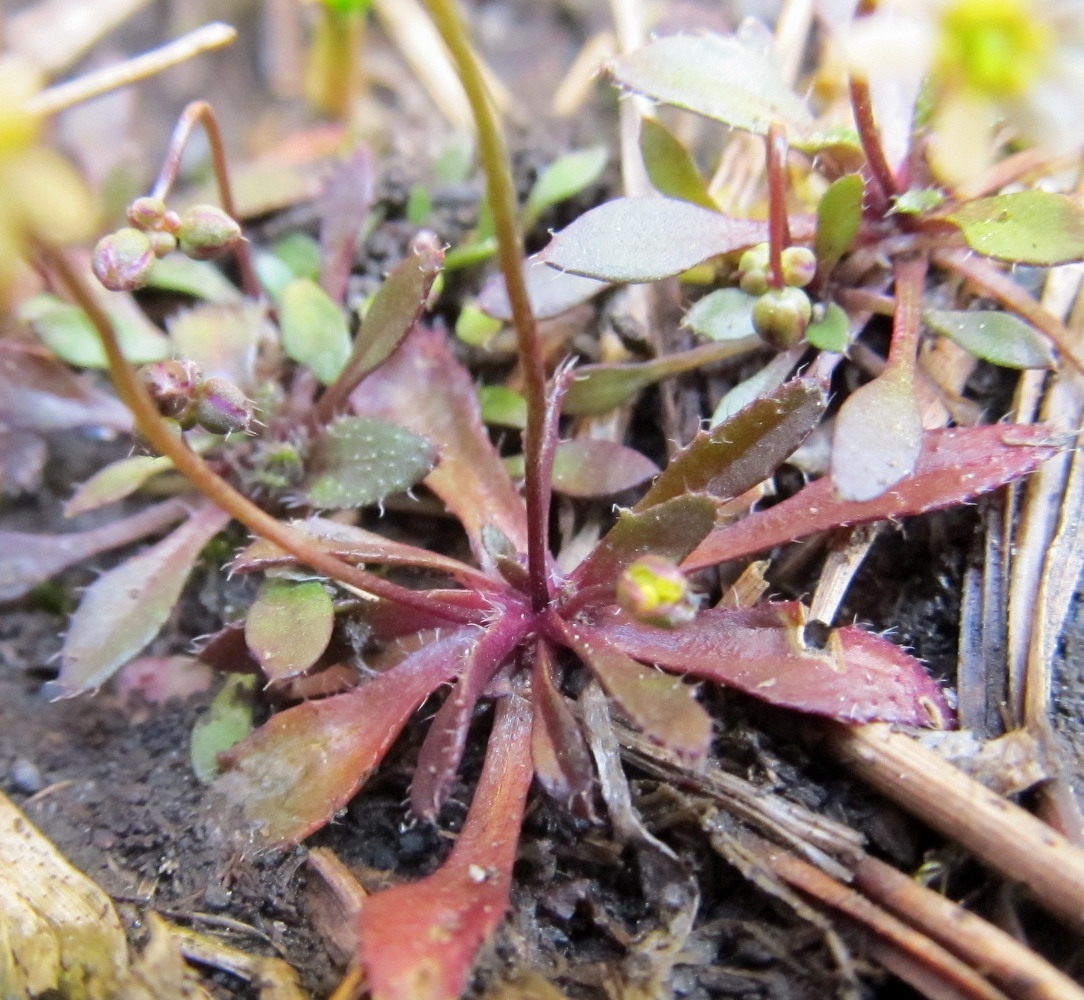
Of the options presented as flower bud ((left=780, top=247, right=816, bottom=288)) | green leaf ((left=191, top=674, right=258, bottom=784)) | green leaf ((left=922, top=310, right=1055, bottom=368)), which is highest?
flower bud ((left=780, top=247, right=816, bottom=288))

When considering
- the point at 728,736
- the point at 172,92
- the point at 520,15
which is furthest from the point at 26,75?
the point at 520,15

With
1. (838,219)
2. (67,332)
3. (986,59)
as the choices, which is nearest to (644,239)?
(838,219)

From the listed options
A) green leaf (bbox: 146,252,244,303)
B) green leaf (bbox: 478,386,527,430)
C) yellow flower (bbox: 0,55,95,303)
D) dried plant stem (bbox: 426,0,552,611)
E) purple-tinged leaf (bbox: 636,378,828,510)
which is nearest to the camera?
yellow flower (bbox: 0,55,95,303)

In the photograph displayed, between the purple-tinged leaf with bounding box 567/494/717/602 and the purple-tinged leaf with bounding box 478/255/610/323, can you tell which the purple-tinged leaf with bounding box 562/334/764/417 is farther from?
the purple-tinged leaf with bounding box 567/494/717/602

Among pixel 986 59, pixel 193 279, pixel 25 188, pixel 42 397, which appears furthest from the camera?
pixel 193 279

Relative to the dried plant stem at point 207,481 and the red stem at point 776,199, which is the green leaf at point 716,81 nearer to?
the red stem at point 776,199

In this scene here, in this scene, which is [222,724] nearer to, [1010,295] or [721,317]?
[721,317]

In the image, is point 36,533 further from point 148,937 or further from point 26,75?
point 26,75

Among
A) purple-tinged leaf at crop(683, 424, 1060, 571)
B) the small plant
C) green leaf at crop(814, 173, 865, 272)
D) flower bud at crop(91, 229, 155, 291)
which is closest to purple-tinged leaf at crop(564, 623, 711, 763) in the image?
the small plant
